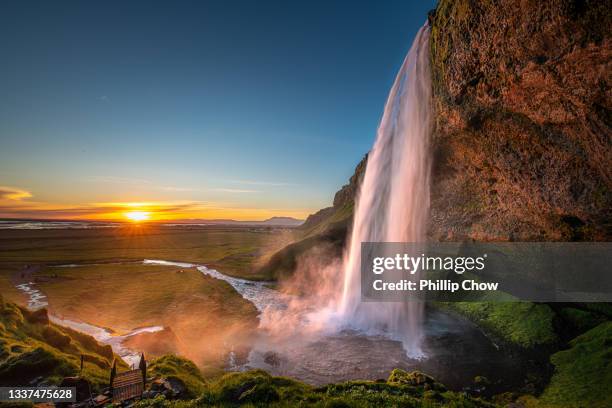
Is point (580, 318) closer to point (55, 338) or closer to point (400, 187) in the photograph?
point (400, 187)

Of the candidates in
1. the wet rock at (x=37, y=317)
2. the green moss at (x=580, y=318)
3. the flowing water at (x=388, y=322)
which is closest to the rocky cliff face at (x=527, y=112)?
the flowing water at (x=388, y=322)

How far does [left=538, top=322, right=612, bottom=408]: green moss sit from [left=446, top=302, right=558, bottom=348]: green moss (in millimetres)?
2765

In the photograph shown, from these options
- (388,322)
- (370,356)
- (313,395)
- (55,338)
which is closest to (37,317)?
(55,338)

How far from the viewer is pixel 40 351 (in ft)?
43.1

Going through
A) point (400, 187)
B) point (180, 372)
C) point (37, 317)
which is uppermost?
point (400, 187)

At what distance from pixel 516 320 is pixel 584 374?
1166 cm

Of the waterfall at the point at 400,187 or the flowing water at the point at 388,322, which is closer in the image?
the flowing water at the point at 388,322

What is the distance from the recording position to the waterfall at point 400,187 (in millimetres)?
27594

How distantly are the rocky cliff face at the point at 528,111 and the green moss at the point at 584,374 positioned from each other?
8190 mm

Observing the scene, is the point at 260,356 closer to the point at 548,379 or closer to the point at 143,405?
the point at 143,405

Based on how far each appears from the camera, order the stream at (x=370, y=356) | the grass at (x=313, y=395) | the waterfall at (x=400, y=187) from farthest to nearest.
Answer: the waterfall at (x=400, y=187) → the stream at (x=370, y=356) → the grass at (x=313, y=395)

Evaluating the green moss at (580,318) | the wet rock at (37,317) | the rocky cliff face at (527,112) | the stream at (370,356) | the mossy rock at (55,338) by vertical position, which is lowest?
the stream at (370,356)

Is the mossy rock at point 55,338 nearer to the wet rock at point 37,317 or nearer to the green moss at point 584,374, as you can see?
the wet rock at point 37,317

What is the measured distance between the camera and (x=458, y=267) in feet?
144
